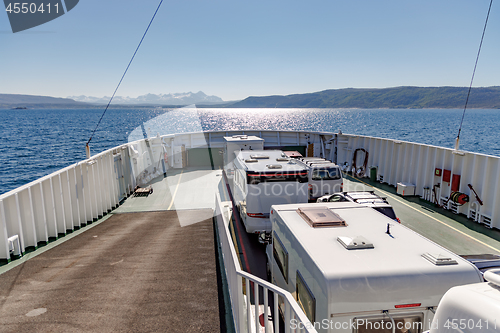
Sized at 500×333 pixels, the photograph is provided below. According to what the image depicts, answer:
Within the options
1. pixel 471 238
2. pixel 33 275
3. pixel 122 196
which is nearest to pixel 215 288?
pixel 33 275

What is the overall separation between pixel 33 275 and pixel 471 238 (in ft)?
42.8

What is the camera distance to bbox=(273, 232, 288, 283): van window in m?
5.48

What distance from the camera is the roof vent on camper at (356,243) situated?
4.41 meters

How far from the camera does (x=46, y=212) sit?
956 cm

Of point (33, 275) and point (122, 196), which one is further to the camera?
point (122, 196)

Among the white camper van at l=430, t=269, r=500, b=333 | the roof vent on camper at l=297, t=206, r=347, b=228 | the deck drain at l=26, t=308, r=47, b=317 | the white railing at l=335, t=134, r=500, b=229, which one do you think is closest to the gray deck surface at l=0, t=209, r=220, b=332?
the deck drain at l=26, t=308, r=47, b=317

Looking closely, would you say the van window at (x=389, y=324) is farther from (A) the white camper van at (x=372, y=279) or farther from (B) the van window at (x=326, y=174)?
(B) the van window at (x=326, y=174)

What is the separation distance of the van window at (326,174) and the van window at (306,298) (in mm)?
8576

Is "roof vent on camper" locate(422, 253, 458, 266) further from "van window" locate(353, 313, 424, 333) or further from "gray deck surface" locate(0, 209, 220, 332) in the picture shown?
"gray deck surface" locate(0, 209, 220, 332)

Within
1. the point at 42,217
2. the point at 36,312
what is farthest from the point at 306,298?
the point at 42,217

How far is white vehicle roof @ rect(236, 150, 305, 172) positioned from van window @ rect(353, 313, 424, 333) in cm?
607

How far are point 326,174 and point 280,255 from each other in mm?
7771

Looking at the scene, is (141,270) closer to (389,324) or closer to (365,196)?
(389,324)

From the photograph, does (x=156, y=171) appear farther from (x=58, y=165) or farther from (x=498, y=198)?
(x=58, y=165)
